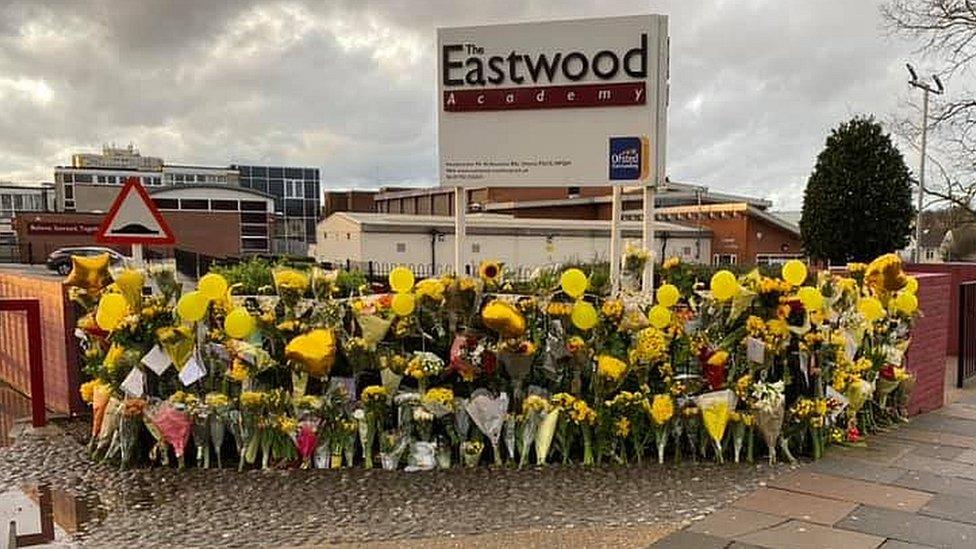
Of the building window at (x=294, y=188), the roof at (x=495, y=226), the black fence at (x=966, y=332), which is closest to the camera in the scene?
the black fence at (x=966, y=332)

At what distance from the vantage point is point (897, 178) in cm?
1508

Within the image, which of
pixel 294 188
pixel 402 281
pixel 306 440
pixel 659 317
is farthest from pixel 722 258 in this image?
pixel 294 188

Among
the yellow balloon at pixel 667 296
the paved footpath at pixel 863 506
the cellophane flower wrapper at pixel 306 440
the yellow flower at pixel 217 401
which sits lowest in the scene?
the paved footpath at pixel 863 506

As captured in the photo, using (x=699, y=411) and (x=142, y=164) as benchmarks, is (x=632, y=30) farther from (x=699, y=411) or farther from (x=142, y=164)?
(x=142, y=164)

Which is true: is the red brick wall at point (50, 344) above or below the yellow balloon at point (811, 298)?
below

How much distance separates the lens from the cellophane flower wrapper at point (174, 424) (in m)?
4.90

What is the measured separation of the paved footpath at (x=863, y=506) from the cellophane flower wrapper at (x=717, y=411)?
46 centimetres

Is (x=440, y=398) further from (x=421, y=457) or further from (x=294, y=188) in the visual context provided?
(x=294, y=188)

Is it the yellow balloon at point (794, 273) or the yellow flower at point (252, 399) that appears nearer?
the yellow flower at point (252, 399)

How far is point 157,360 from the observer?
4988mm

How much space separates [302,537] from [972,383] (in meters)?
8.29

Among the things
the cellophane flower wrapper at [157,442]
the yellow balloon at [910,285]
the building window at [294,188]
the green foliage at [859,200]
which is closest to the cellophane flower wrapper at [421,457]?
the cellophane flower wrapper at [157,442]

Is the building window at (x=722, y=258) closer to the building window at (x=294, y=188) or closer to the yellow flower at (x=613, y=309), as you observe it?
the yellow flower at (x=613, y=309)

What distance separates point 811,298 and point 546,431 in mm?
2136
